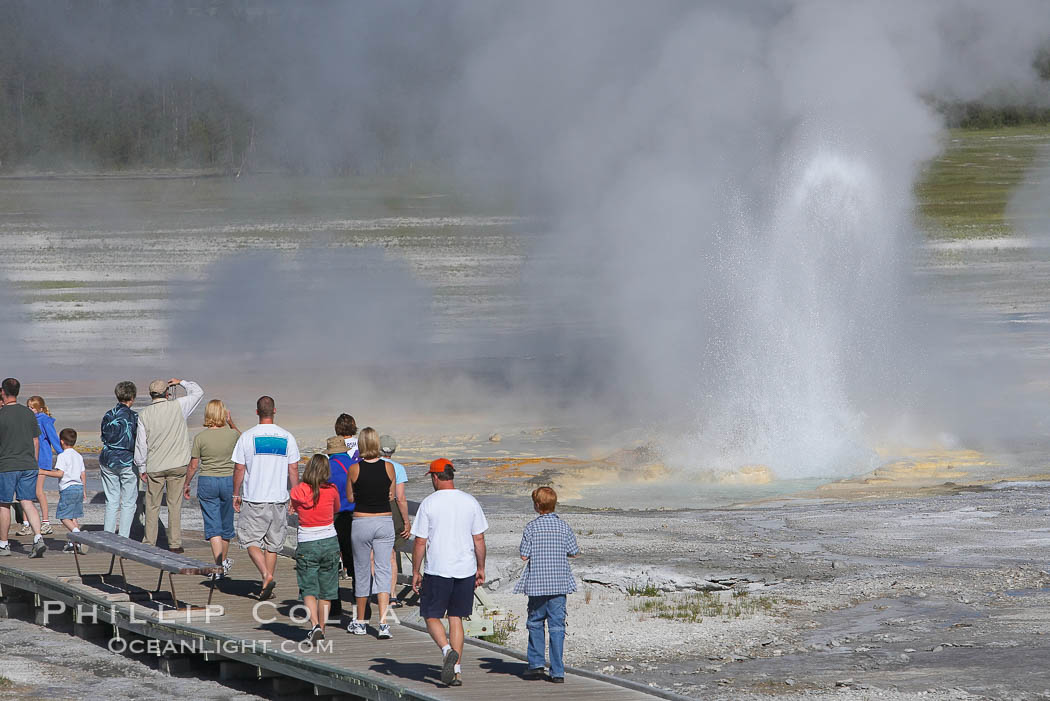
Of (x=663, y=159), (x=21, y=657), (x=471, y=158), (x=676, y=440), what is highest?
(x=471, y=158)

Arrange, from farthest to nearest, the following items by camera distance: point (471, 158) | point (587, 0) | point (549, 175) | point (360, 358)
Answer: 1. point (471, 158)
2. point (549, 175)
3. point (587, 0)
4. point (360, 358)

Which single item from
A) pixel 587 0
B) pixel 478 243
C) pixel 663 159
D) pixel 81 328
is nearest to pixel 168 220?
pixel 478 243

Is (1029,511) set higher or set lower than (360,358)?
lower

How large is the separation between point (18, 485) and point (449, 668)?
4.46 metres

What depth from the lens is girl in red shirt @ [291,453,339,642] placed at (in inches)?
343

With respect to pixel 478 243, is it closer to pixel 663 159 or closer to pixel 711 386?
pixel 663 159

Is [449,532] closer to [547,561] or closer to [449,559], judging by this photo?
[449,559]

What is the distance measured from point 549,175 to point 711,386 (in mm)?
13225

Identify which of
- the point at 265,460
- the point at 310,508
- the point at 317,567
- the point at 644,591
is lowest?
the point at 644,591

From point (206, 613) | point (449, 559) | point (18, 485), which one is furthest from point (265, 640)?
point (18, 485)

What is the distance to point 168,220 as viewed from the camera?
4078 cm

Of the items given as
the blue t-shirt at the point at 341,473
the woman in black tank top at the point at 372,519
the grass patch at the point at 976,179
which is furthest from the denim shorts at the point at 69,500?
the grass patch at the point at 976,179

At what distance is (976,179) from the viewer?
53.1m

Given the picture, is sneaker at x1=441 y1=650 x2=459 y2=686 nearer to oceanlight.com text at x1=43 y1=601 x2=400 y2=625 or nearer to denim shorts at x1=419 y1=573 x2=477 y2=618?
denim shorts at x1=419 y1=573 x2=477 y2=618
